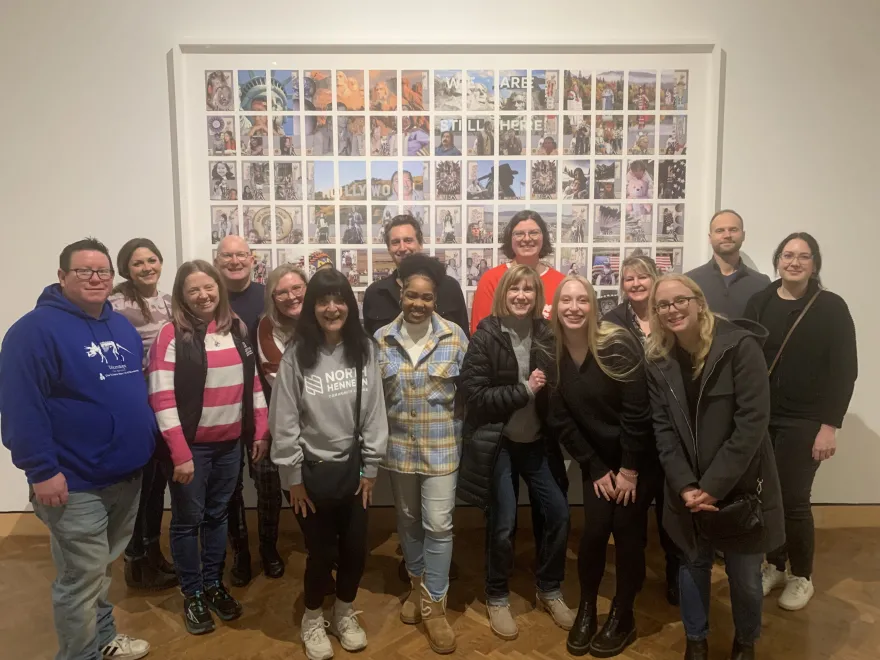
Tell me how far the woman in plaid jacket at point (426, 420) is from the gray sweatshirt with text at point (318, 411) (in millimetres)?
139

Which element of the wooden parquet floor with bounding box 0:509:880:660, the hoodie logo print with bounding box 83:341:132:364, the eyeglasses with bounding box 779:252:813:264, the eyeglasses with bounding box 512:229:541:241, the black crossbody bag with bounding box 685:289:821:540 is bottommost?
the wooden parquet floor with bounding box 0:509:880:660

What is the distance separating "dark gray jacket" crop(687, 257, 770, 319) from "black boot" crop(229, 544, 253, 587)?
104 inches

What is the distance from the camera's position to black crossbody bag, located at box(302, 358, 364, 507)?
222cm

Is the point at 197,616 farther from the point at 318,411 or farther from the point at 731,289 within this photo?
the point at 731,289

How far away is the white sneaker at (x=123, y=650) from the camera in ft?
7.73

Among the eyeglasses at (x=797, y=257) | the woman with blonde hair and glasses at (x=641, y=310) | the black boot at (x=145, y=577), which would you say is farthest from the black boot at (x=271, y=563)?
the eyeglasses at (x=797, y=257)

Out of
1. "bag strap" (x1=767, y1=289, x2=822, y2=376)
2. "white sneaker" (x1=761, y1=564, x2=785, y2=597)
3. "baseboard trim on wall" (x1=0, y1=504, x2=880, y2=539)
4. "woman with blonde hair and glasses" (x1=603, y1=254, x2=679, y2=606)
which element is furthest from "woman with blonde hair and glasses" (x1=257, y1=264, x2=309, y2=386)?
"white sneaker" (x1=761, y1=564, x2=785, y2=597)

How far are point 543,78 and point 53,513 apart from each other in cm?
305

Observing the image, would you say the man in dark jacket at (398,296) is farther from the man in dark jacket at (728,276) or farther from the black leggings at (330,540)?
the man in dark jacket at (728,276)

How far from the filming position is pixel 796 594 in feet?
8.84

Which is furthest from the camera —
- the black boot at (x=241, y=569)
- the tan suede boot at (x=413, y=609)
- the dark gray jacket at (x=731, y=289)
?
the dark gray jacket at (x=731, y=289)

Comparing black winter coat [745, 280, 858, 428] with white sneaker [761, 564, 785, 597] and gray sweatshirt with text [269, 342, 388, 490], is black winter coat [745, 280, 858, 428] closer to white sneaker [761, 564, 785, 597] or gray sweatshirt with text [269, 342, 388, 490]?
white sneaker [761, 564, 785, 597]

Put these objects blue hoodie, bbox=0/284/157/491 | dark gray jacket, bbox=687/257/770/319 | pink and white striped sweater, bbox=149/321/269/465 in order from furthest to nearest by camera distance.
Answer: dark gray jacket, bbox=687/257/770/319
pink and white striped sweater, bbox=149/321/269/465
blue hoodie, bbox=0/284/157/491

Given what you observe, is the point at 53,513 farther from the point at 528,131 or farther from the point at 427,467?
the point at 528,131
